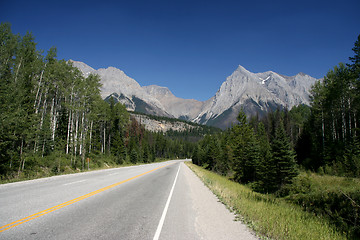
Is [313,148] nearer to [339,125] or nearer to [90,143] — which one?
[339,125]

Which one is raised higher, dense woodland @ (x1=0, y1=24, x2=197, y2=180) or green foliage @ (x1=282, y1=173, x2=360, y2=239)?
dense woodland @ (x1=0, y1=24, x2=197, y2=180)

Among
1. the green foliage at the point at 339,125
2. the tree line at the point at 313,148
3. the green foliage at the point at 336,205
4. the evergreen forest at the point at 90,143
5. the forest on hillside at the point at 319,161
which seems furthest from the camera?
the green foliage at the point at 339,125

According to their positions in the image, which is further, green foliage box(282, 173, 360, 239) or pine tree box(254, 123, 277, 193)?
pine tree box(254, 123, 277, 193)

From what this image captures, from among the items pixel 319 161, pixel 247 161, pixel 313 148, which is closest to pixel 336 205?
pixel 247 161

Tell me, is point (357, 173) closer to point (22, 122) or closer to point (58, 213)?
→ point (58, 213)

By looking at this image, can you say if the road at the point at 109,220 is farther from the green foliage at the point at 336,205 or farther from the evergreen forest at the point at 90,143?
the green foliage at the point at 336,205

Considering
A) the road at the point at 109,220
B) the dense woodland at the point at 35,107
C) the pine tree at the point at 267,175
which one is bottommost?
the pine tree at the point at 267,175

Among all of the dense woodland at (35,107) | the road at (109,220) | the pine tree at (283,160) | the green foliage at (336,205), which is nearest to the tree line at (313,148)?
the pine tree at (283,160)

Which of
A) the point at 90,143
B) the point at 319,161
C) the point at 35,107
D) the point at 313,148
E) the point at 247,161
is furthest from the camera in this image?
the point at 313,148

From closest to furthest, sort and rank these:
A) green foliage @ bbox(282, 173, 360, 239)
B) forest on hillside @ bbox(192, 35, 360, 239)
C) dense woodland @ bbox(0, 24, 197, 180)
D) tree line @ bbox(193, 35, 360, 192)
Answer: green foliage @ bbox(282, 173, 360, 239) → forest on hillside @ bbox(192, 35, 360, 239) → dense woodland @ bbox(0, 24, 197, 180) → tree line @ bbox(193, 35, 360, 192)

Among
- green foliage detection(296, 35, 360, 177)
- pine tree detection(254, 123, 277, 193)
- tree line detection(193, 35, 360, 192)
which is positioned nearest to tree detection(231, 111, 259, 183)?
tree line detection(193, 35, 360, 192)

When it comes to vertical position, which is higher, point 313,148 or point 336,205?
point 313,148

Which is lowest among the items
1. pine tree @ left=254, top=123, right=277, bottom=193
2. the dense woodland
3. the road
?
pine tree @ left=254, top=123, right=277, bottom=193

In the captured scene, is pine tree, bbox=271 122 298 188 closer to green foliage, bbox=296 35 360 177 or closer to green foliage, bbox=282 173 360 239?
green foliage, bbox=282 173 360 239
